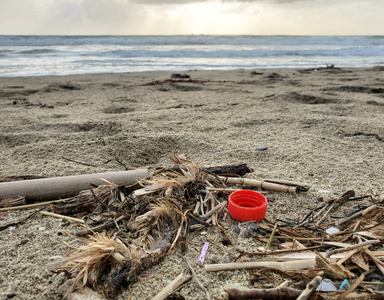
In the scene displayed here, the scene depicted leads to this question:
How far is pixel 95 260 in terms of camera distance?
1.36 metres

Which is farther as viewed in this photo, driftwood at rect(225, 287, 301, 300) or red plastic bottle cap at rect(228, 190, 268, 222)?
red plastic bottle cap at rect(228, 190, 268, 222)

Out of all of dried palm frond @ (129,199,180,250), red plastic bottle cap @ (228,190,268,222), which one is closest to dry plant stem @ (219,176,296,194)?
red plastic bottle cap @ (228,190,268,222)

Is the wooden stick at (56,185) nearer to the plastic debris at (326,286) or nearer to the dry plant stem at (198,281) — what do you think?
the dry plant stem at (198,281)

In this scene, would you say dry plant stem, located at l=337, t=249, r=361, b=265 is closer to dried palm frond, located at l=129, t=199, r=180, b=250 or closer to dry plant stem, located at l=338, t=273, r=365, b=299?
dry plant stem, located at l=338, t=273, r=365, b=299

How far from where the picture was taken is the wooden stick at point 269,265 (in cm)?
141

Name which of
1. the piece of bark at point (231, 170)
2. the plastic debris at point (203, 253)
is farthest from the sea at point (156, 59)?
the plastic debris at point (203, 253)

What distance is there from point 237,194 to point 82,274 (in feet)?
3.51

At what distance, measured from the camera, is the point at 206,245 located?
1.65 m

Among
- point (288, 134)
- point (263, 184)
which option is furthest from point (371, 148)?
point (263, 184)

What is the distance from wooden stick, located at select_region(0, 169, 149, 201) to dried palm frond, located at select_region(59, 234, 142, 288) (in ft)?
2.64

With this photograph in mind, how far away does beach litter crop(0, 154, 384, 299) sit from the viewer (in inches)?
51.9

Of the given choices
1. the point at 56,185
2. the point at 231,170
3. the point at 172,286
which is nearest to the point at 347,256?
the point at 172,286

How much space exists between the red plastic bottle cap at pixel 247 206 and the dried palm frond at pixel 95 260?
0.71 m

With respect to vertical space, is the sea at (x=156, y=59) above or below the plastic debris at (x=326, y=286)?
above
